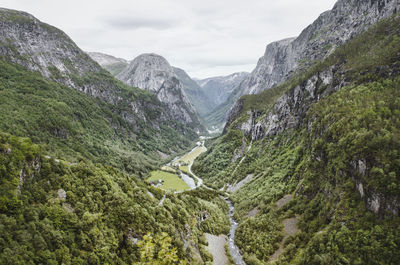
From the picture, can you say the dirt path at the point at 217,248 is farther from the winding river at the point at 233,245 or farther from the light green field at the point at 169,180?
the light green field at the point at 169,180

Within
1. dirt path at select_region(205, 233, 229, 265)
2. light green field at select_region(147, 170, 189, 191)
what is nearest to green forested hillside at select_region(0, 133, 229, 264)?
Answer: dirt path at select_region(205, 233, 229, 265)

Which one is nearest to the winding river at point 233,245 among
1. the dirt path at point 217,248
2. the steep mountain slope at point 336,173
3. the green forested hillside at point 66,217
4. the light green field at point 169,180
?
the steep mountain slope at point 336,173

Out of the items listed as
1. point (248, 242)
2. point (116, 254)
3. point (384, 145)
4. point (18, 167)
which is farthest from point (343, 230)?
point (18, 167)

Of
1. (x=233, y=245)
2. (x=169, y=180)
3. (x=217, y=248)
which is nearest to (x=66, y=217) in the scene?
(x=217, y=248)

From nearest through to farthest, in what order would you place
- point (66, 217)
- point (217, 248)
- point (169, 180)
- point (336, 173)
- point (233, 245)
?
point (66, 217) → point (336, 173) → point (217, 248) → point (233, 245) → point (169, 180)

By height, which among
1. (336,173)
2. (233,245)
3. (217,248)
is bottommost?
(233,245)

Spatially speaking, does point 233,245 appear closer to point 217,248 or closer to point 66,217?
point 217,248
